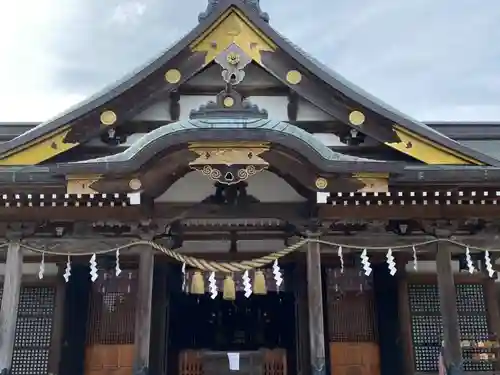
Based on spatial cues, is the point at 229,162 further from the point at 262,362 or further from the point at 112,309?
the point at 262,362

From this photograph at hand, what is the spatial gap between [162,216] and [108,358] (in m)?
3.07

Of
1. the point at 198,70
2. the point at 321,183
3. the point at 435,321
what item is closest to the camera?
the point at 321,183

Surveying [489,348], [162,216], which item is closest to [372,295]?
[489,348]

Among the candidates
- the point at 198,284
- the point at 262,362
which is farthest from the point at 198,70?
the point at 262,362

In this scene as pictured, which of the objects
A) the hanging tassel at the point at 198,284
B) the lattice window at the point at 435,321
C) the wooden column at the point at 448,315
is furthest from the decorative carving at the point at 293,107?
the lattice window at the point at 435,321

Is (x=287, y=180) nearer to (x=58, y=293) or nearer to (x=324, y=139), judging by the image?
(x=324, y=139)

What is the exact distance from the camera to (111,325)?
10.5 metres

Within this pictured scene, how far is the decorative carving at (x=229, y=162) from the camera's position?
829 centimetres

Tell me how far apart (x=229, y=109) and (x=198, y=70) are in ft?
4.32

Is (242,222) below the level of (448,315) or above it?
above

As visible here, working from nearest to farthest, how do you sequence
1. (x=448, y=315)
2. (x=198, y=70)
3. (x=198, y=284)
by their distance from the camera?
1. (x=448, y=315)
2. (x=198, y=284)
3. (x=198, y=70)

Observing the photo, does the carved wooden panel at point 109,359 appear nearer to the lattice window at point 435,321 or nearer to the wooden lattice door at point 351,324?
the wooden lattice door at point 351,324

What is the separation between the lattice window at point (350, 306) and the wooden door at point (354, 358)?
10 centimetres

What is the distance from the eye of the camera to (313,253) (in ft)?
28.8
